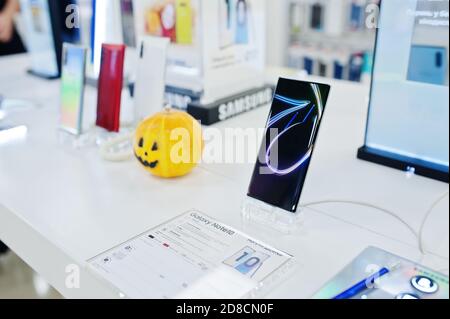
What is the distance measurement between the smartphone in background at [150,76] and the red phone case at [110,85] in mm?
70

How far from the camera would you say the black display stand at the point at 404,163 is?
86 centimetres

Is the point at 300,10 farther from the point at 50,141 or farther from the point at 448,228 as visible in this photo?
the point at 448,228

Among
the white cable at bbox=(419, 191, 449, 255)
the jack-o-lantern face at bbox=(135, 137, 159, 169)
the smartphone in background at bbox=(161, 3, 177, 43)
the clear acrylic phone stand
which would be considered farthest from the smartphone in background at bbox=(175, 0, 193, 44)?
the white cable at bbox=(419, 191, 449, 255)

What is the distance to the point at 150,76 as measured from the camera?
109 cm

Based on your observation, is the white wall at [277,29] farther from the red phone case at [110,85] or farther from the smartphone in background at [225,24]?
the red phone case at [110,85]

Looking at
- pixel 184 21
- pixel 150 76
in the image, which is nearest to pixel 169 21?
pixel 184 21

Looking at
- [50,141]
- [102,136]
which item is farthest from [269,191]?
[50,141]

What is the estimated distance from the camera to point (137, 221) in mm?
752

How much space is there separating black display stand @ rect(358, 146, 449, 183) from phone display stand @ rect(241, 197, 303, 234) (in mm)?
285

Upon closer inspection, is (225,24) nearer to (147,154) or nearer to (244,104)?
(244,104)

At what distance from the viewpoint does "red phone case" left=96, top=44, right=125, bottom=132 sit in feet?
3.40

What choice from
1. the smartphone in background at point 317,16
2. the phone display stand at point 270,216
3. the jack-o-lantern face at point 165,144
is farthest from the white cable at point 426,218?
the smartphone in background at point 317,16

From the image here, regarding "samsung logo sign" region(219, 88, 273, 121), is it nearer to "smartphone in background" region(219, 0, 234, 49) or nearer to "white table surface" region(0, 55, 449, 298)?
"smartphone in background" region(219, 0, 234, 49)

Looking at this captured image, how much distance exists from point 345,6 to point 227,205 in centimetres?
237
